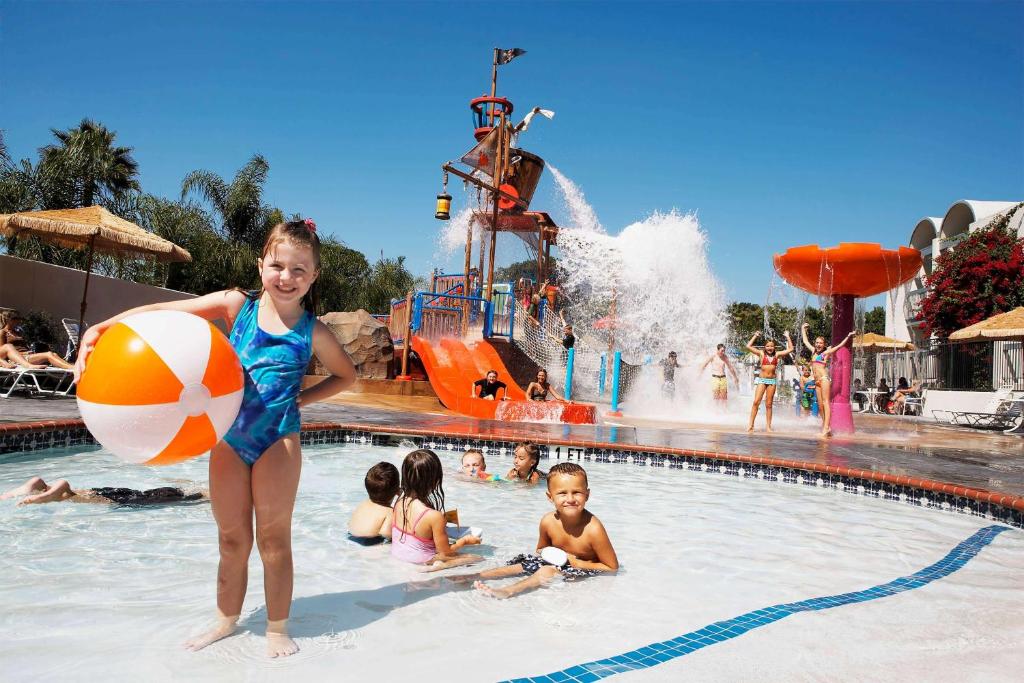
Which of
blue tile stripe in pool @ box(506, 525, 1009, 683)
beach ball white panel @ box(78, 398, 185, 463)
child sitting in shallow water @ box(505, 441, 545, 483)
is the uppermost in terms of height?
→ beach ball white panel @ box(78, 398, 185, 463)

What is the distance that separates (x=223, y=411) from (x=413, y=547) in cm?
201

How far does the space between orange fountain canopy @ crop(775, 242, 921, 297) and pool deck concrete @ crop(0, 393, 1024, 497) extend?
240cm

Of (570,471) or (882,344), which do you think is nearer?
(570,471)

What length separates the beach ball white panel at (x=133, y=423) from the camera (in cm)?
214

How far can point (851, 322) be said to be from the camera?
11.8 m

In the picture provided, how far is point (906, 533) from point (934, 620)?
2.25m

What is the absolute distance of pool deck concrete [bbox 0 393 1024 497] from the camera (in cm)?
739

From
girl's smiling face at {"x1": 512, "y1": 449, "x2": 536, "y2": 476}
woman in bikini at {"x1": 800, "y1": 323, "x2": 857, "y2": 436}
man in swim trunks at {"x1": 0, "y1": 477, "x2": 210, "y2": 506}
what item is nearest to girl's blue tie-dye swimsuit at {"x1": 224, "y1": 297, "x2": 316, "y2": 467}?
man in swim trunks at {"x1": 0, "y1": 477, "x2": 210, "y2": 506}

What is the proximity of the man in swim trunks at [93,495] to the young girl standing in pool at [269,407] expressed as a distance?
9.43ft

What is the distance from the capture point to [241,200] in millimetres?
31406

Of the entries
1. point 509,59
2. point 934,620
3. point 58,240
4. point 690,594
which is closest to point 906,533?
point 934,620

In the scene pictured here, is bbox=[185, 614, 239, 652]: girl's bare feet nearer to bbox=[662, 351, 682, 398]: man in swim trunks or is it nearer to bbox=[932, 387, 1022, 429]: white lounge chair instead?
bbox=[662, 351, 682, 398]: man in swim trunks

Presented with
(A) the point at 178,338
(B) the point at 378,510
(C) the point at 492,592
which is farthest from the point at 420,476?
(A) the point at 178,338

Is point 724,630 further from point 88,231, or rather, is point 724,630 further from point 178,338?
point 88,231
